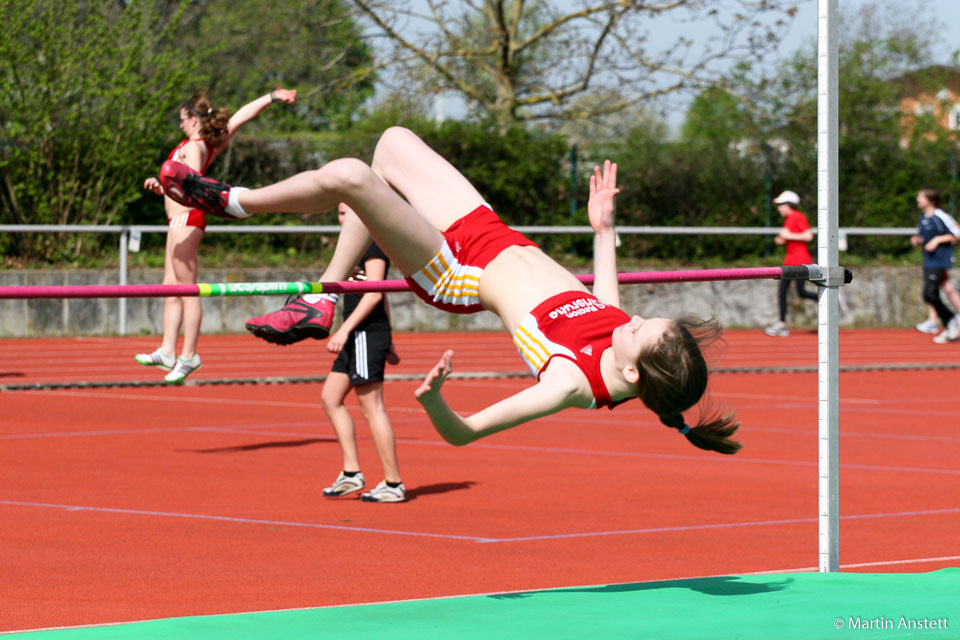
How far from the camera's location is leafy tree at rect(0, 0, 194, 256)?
62.0 ft

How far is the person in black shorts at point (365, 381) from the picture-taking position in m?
7.25

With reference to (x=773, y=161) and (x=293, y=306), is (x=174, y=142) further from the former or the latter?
(x=293, y=306)

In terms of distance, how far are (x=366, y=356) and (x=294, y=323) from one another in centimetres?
215

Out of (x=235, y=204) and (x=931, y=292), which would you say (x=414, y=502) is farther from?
(x=931, y=292)

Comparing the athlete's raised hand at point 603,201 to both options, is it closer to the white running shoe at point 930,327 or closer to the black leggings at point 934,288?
the black leggings at point 934,288

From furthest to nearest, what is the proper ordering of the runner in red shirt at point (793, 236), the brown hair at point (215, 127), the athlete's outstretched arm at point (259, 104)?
Answer: the runner in red shirt at point (793, 236)
the brown hair at point (215, 127)
the athlete's outstretched arm at point (259, 104)

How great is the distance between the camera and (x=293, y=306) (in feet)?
17.4

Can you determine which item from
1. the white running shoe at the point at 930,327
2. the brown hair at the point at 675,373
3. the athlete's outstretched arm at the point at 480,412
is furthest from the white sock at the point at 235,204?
the white running shoe at the point at 930,327

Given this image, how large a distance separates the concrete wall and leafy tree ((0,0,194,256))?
47.3 inches

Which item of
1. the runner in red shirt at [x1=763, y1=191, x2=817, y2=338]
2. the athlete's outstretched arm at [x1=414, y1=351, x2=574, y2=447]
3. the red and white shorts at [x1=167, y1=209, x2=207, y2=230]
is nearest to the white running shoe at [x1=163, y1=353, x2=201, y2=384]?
the red and white shorts at [x1=167, y1=209, x2=207, y2=230]

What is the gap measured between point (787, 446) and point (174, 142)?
13.3 metres

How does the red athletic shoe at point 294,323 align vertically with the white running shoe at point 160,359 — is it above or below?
above

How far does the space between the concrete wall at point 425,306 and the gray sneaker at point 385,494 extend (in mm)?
10994

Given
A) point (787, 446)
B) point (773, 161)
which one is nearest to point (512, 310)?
point (787, 446)
